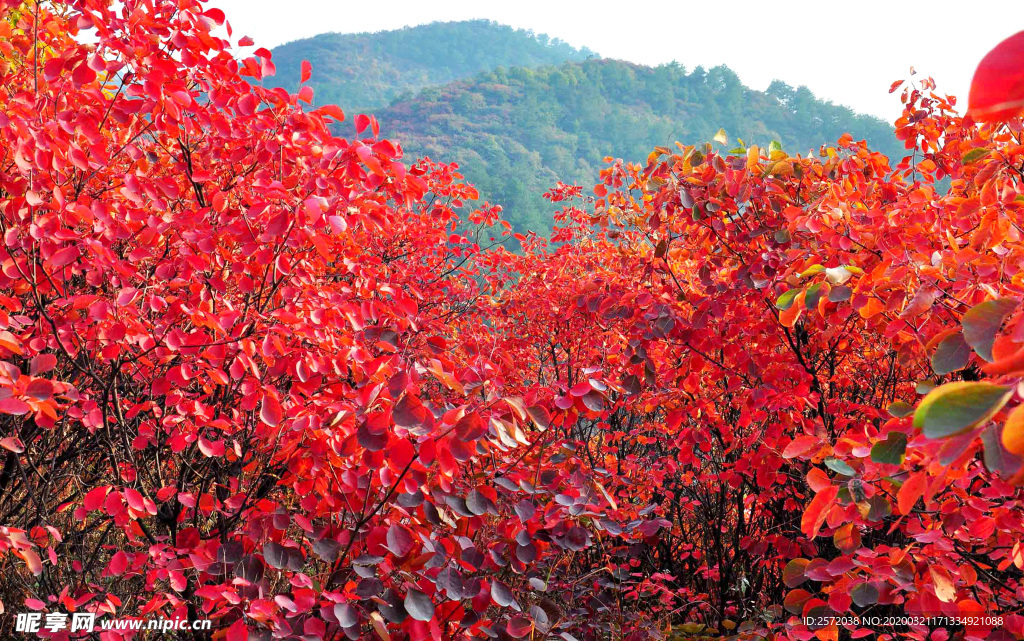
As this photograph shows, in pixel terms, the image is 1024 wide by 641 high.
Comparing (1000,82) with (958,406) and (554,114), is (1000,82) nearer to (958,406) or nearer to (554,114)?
(958,406)

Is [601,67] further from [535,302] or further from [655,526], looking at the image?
[655,526]

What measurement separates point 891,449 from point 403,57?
210 ft

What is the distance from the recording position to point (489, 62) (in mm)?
64062

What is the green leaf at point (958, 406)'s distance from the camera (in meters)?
0.48

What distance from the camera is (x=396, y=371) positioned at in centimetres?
194

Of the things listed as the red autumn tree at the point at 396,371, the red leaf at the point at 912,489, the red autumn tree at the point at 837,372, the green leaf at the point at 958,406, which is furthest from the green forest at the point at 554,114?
the green leaf at the point at 958,406

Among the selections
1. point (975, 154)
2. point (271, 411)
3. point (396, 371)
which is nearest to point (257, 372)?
point (271, 411)

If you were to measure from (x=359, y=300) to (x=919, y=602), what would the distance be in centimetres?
234

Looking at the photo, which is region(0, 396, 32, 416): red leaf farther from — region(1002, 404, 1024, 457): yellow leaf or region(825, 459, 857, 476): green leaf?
region(825, 459, 857, 476): green leaf

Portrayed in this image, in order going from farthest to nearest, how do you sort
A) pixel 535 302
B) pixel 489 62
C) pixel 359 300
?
pixel 489 62, pixel 535 302, pixel 359 300

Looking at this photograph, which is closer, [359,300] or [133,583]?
[359,300]

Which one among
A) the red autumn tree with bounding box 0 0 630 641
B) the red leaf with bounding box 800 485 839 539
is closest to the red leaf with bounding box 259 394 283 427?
the red autumn tree with bounding box 0 0 630 641

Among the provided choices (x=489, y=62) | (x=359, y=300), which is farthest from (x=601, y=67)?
(x=359, y=300)

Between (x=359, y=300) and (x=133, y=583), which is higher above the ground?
(x=359, y=300)
